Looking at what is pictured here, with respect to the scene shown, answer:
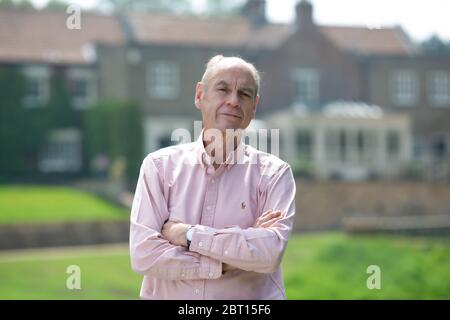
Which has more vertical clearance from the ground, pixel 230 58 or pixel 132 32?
pixel 132 32

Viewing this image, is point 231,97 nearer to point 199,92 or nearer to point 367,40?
point 199,92

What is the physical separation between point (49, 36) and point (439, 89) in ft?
53.5

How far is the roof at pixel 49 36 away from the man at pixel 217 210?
92.3 ft

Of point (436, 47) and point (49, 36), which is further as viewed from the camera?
point (436, 47)

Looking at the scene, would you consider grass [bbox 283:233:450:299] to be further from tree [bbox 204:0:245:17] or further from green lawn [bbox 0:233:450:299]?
tree [bbox 204:0:245:17]

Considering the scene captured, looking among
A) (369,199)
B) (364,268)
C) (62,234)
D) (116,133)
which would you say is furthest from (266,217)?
(116,133)

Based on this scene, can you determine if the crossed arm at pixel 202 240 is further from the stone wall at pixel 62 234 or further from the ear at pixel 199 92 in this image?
the stone wall at pixel 62 234

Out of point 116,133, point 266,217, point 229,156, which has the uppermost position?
point 229,156

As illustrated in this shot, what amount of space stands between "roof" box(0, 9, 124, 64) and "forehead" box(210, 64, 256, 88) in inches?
1110

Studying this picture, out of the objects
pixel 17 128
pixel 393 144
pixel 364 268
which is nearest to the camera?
pixel 364 268

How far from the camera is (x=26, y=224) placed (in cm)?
2019

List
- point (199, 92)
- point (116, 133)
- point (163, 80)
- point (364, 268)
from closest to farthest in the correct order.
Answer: point (199, 92) → point (364, 268) → point (116, 133) → point (163, 80)

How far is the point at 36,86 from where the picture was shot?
3008 cm

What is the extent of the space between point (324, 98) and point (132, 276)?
784 inches
